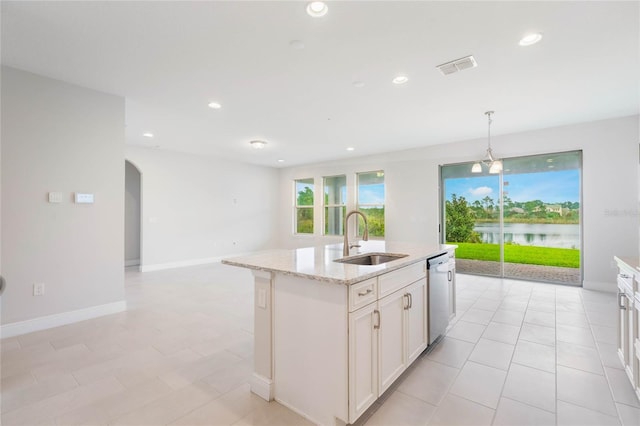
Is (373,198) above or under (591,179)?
under

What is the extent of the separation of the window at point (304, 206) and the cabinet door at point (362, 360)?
703 cm

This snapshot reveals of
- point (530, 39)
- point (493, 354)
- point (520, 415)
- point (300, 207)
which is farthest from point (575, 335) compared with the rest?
point (300, 207)

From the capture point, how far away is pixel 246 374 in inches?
89.1

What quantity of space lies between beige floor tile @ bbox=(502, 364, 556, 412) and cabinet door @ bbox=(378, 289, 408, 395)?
2.45 ft

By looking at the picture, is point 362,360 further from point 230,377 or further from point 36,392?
point 36,392

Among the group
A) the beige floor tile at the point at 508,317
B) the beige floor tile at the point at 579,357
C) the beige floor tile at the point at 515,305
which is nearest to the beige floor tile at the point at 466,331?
the beige floor tile at the point at 508,317

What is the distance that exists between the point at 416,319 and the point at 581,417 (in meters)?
1.06

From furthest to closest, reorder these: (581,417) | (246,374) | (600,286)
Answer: (600,286)
(246,374)
(581,417)

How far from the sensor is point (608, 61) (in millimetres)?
2838

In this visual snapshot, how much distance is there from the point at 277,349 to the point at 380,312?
0.72m

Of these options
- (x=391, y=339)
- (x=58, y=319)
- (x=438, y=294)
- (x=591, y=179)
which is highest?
(x=591, y=179)

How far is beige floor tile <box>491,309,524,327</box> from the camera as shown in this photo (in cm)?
333

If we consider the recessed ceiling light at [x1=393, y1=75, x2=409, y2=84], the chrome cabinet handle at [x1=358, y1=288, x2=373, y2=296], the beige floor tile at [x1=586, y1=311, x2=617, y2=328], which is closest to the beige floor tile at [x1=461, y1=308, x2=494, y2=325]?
the beige floor tile at [x1=586, y1=311, x2=617, y2=328]

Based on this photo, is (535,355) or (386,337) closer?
(386,337)
